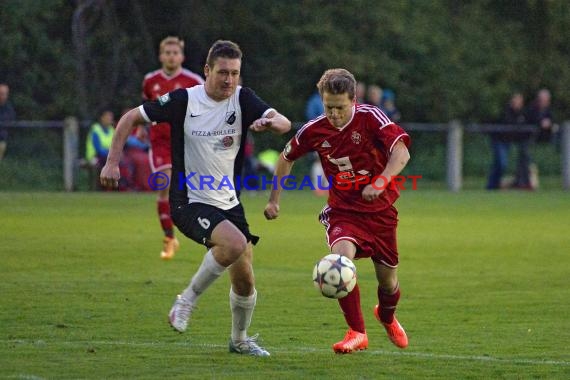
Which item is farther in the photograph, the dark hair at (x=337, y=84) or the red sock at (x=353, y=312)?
the red sock at (x=353, y=312)

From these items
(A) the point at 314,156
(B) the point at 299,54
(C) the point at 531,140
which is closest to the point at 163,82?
(A) the point at 314,156

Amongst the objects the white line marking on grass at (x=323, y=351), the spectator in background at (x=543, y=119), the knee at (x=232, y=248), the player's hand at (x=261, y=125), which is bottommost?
the spectator in background at (x=543, y=119)

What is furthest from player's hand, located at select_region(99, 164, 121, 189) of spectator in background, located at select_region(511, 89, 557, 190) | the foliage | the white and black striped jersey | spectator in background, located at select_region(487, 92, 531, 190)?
the foliage

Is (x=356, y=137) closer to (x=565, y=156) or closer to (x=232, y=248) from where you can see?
(x=232, y=248)

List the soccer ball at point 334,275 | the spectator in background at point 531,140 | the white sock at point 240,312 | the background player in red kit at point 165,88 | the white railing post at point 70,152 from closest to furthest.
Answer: the soccer ball at point 334,275
the white sock at point 240,312
the background player in red kit at point 165,88
the white railing post at point 70,152
the spectator in background at point 531,140

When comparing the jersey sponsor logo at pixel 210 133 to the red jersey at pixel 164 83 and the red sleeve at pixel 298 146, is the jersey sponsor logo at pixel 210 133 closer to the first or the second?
the red sleeve at pixel 298 146

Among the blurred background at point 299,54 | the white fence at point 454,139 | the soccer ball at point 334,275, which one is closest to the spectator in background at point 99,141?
the white fence at point 454,139

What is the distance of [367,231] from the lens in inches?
325

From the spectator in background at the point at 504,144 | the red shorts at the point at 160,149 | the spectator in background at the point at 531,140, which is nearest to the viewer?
the red shorts at the point at 160,149

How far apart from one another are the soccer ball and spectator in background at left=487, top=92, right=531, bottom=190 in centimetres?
2046

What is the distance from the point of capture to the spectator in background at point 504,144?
2789 cm

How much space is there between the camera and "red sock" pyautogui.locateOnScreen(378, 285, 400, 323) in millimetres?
8602

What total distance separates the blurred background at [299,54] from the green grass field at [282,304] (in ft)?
35.0

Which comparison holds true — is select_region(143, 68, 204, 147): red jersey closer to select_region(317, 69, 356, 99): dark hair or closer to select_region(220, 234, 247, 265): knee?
select_region(317, 69, 356, 99): dark hair
